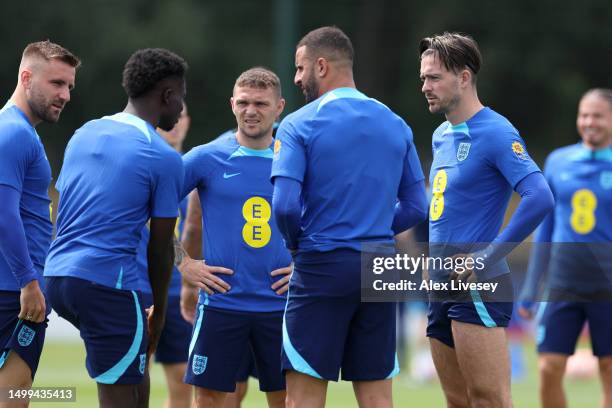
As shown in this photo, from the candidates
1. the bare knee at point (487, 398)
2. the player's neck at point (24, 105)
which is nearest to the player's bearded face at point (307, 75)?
the player's neck at point (24, 105)

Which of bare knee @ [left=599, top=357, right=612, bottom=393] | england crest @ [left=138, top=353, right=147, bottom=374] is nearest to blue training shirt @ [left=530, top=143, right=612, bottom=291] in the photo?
bare knee @ [left=599, top=357, right=612, bottom=393]

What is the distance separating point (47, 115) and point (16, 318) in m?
1.16

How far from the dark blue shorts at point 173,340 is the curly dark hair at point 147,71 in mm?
2760

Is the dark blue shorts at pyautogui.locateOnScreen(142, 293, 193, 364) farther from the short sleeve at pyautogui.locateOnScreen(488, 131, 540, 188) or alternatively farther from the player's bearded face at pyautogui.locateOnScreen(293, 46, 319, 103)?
the short sleeve at pyautogui.locateOnScreen(488, 131, 540, 188)

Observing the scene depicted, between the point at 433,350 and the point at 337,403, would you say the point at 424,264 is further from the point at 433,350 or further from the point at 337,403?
the point at 337,403

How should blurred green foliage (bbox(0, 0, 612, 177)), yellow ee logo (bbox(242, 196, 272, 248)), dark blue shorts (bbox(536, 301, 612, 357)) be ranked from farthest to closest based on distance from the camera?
blurred green foliage (bbox(0, 0, 612, 177)) → dark blue shorts (bbox(536, 301, 612, 357)) → yellow ee logo (bbox(242, 196, 272, 248))

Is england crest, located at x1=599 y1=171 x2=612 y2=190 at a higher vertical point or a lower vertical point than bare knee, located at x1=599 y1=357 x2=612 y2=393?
higher

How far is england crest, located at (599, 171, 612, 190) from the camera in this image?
355 inches

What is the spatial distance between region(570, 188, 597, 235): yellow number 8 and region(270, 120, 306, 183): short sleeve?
357cm

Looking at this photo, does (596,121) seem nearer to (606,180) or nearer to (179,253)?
(606,180)

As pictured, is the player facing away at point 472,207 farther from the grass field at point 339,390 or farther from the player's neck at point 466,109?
the grass field at point 339,390

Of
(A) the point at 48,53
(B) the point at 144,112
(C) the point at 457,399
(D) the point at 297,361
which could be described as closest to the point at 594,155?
(C) the point at 457,399

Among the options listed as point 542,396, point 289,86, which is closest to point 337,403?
point 542,396

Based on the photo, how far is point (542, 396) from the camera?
893 centimetres
